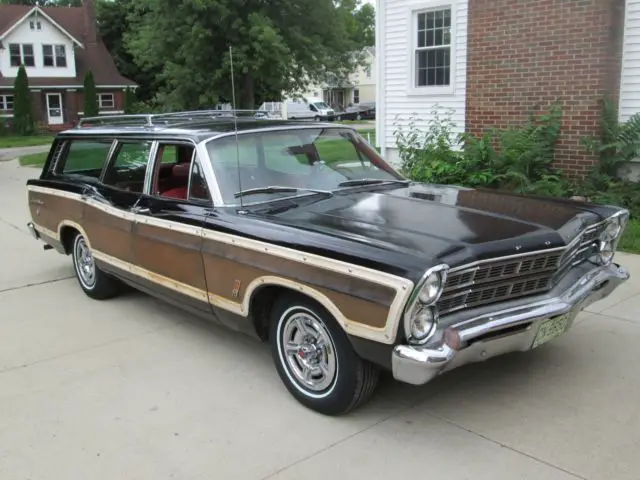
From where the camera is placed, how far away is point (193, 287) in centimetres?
463

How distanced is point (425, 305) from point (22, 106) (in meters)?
43.1

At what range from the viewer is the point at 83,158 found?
6445 millimetres

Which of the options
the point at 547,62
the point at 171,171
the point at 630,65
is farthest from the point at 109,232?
the point at 630,65

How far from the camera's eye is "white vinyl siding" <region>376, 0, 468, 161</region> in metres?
11.3

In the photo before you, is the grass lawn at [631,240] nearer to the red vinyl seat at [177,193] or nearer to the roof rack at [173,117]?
the roof rack at [173,117]

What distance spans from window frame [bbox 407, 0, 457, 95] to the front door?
3856 cm

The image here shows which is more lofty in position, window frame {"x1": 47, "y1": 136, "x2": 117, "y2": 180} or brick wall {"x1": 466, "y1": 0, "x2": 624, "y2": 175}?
brick wall {"x1": 466, "y1": 0, "x2": 624, "y2": 175}

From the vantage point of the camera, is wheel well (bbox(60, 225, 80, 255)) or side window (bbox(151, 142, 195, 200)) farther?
wheel well (bbox(60, 225, 80, 255))

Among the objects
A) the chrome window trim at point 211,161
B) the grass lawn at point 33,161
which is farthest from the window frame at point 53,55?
the chrome window trim at point 211,161

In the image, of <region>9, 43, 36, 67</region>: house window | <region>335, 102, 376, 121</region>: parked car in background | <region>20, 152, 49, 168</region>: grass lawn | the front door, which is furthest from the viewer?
<region>335, 102, 376, 121</region>: parked car in background

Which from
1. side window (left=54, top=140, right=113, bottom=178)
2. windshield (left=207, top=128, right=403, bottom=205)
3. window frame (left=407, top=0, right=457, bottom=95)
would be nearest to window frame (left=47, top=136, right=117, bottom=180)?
side window (left=54, top=140, right=113, bottom=178)

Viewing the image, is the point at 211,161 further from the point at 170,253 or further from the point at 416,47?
the point at 416,47

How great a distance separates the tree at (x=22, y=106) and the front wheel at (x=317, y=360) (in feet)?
138

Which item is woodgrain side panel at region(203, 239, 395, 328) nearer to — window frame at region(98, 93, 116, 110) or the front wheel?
the front wheel
